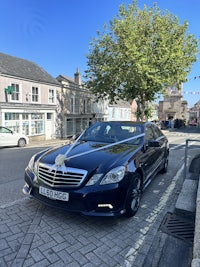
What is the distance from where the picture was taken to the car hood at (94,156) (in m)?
2.91

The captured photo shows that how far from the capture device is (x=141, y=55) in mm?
14812

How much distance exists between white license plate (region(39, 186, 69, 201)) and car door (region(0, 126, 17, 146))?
9.68m

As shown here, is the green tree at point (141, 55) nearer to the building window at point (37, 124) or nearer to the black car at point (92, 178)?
the building window at point (37, 124)

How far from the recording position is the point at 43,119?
→ 1808 centimetres

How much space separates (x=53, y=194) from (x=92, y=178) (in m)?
0.67

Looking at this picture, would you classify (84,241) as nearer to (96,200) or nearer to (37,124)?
(96,200)

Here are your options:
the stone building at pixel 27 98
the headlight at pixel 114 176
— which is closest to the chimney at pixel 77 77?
the stone building at pixel 27 98

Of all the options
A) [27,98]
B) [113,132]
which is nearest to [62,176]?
[113,132]

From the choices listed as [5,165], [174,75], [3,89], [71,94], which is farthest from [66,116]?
[5,165]

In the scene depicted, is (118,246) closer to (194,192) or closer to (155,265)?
(155,265)

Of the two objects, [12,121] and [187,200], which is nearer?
[187,200]

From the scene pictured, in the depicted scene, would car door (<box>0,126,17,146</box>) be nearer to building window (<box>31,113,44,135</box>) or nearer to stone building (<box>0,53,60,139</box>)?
stone building (<box>0,53,60,139</box>)

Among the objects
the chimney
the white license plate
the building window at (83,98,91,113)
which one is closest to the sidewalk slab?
the white license plate

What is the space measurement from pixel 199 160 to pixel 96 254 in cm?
696
